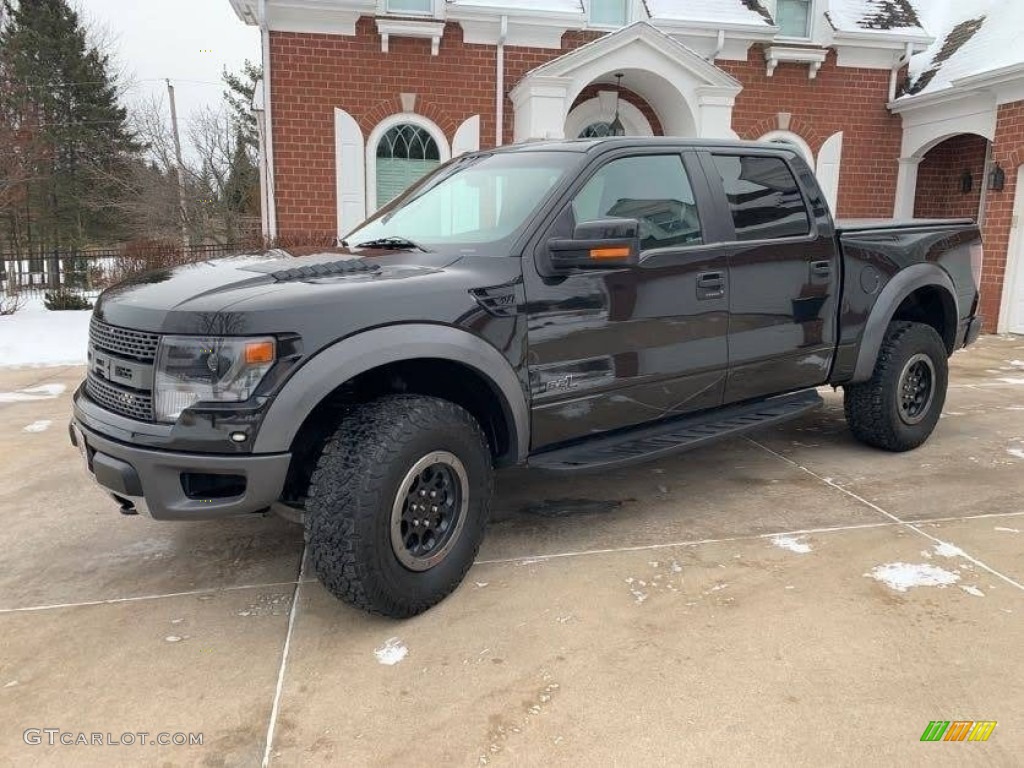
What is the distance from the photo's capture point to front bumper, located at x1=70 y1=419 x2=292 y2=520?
2.67 meters

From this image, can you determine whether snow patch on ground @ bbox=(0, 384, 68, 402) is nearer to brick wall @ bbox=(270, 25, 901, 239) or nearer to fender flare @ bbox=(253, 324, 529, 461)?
brick wall @ bbox=(270, 25, 901, 239)

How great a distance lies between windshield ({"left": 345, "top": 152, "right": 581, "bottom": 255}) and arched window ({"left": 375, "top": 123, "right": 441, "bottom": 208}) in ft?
27.8

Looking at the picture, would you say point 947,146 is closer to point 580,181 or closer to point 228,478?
point 580,181

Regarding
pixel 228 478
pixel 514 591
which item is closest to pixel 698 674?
pixel 514 591

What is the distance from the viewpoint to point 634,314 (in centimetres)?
365

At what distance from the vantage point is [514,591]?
10.9 ft

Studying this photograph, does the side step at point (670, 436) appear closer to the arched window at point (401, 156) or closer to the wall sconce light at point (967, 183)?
the arched window at point (401, 156)

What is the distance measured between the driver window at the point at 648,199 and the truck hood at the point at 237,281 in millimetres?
786

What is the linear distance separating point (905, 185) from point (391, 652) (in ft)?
47.6

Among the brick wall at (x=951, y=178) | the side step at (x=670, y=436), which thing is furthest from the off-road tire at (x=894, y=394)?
the brick wall at (x=951, y=178)

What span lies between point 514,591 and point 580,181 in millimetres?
1851

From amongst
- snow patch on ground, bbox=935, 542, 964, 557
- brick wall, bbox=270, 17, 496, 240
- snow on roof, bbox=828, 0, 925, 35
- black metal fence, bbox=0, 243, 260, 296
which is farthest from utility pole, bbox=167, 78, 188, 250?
snow patch on ground, bbox=935, 542, 964, 557

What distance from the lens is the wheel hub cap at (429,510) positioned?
2.96 metres

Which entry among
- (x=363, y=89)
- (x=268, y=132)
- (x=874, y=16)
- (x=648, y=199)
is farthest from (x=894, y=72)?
(x=648, y=199)
